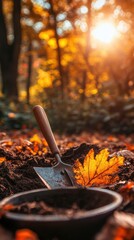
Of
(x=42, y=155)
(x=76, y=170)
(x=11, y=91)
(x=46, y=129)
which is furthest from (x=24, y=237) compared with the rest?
(x=11, y=91)

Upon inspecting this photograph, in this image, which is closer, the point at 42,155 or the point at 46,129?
the point at 46,129

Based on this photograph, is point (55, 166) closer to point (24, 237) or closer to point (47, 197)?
point (47, 197)

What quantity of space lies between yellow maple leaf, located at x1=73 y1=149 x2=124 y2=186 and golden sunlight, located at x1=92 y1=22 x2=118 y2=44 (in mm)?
13011

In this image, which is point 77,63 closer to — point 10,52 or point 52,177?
point 10,52

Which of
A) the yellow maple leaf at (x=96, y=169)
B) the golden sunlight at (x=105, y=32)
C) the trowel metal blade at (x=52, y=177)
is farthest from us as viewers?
the golden sunlight at (x=105, y=32)

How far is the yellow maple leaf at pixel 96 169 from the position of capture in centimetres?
334

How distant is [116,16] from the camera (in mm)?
15195

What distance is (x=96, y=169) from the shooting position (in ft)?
11.1

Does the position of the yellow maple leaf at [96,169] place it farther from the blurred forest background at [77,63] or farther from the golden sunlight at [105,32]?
the golden sunlight at [105,32]

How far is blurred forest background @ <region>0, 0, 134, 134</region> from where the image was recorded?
1261 cm

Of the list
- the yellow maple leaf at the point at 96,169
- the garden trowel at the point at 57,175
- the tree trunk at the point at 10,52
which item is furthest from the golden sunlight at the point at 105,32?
the yellow maple leaf at the point at 96,169

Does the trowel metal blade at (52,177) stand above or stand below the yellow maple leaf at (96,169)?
below

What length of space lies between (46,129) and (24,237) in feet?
6.94

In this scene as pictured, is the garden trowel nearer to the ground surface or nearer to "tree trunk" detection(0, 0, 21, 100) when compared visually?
the ground surface
